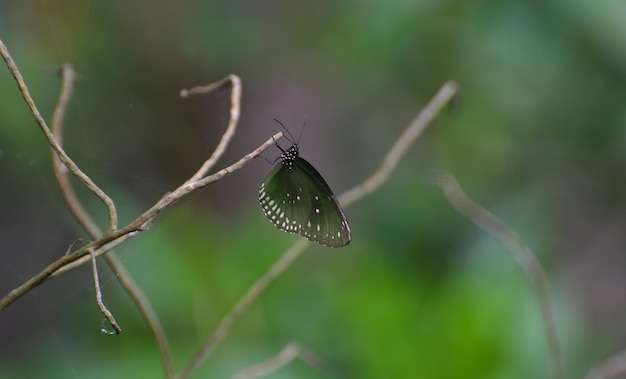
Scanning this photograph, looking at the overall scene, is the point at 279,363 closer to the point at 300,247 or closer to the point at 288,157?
the point at 300,247

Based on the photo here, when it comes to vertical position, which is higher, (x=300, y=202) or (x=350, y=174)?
(x=350, y=174)

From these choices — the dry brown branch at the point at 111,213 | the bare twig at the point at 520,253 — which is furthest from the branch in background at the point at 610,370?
the dry brown branch at the point at 111,213

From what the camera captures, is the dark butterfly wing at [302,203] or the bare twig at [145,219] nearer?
the bare twig at [145,219]

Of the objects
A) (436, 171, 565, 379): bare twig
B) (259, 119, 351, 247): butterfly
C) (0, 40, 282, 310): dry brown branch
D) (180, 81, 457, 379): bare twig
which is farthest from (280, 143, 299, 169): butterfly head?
(436, 171, 565, 379): bare twig

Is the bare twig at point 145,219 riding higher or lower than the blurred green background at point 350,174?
lower

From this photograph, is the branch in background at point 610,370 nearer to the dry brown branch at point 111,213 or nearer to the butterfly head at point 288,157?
the butterfly head at point 288,157

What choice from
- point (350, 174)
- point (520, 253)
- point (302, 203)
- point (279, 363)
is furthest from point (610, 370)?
point (350, 174)

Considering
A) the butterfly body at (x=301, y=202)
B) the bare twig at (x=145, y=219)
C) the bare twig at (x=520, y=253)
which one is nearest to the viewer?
the bare twig at (x=145, y=219)

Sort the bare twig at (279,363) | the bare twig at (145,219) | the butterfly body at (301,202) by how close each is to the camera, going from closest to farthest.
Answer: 1. the bare twig at (145,219)
2. the butterfly body at (301,202)
3. the bare twig at (279,363)

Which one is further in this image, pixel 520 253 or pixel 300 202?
pixel 520 253
